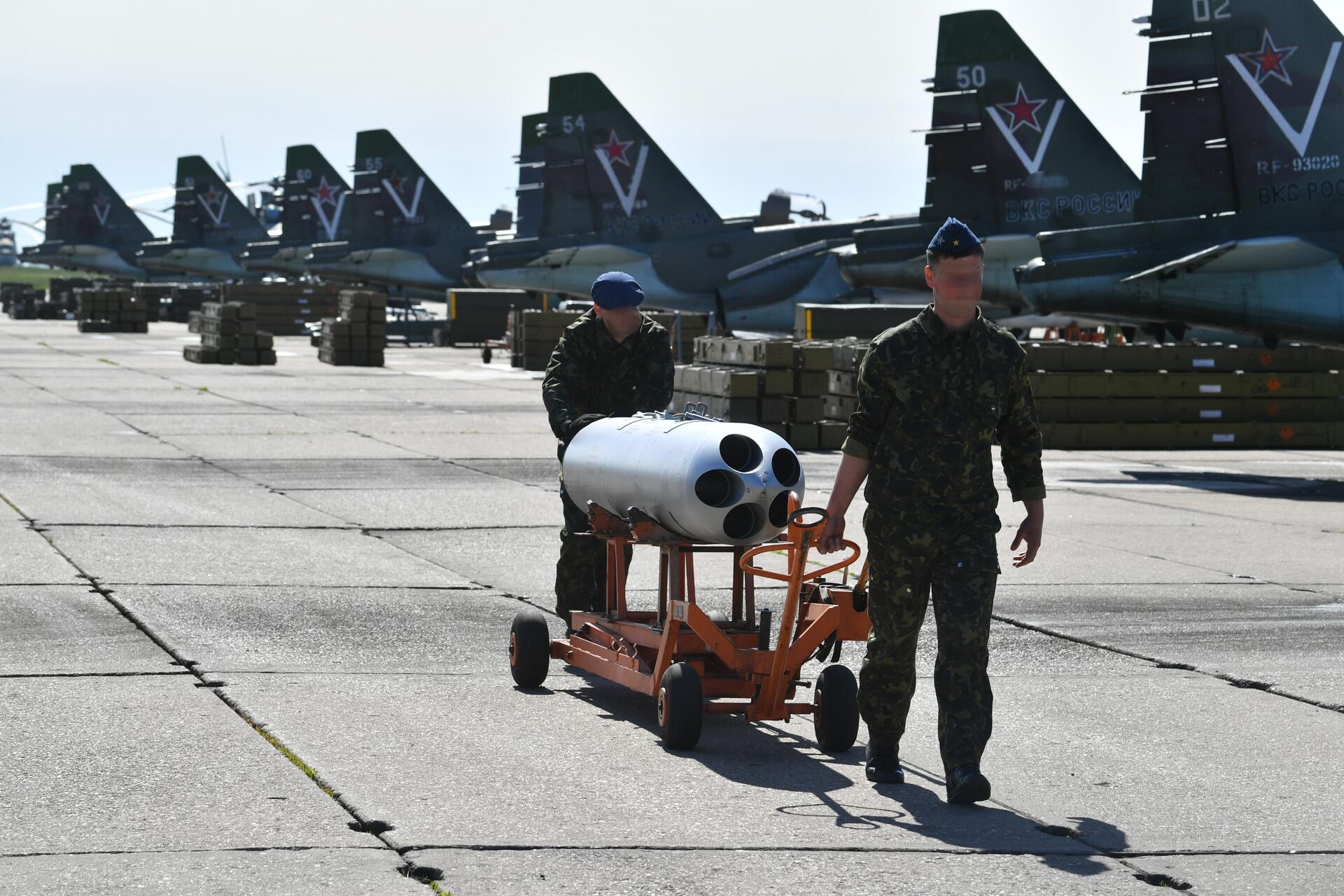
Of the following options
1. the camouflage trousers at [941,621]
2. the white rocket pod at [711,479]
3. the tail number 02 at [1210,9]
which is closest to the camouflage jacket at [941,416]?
the camouflage trousers at [941,621]

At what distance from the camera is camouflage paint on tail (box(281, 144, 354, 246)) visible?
286 feet

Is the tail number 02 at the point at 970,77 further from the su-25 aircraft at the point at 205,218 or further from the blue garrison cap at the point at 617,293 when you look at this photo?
the su-25 aircraft at the point at 205,218

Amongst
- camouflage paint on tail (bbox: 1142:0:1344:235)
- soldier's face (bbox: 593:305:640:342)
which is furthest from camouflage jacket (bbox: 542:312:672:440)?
camouflage paint on tail (bbox: 1142:0:1344:235)

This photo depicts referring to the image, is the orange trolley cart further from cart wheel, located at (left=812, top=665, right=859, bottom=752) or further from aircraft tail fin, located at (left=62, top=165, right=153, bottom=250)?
aircraft tail fin, located at (left=62, top=165, right=153, bottom=250)

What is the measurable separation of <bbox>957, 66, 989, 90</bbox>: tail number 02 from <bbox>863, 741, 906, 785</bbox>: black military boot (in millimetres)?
27329

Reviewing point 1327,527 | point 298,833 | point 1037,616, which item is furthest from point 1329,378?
point 298,833

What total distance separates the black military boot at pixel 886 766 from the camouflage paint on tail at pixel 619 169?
134 ft

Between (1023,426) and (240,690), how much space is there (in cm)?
412

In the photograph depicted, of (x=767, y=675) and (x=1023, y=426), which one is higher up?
(x=1023, y=426)

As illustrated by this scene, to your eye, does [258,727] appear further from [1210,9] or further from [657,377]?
[1210,9]

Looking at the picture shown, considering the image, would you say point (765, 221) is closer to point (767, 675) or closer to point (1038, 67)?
point (1038, 67)

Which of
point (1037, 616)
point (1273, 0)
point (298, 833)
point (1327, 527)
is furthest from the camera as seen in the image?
point (1273, 0)

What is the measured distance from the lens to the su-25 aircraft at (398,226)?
225 feet

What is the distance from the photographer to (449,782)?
6.58m
